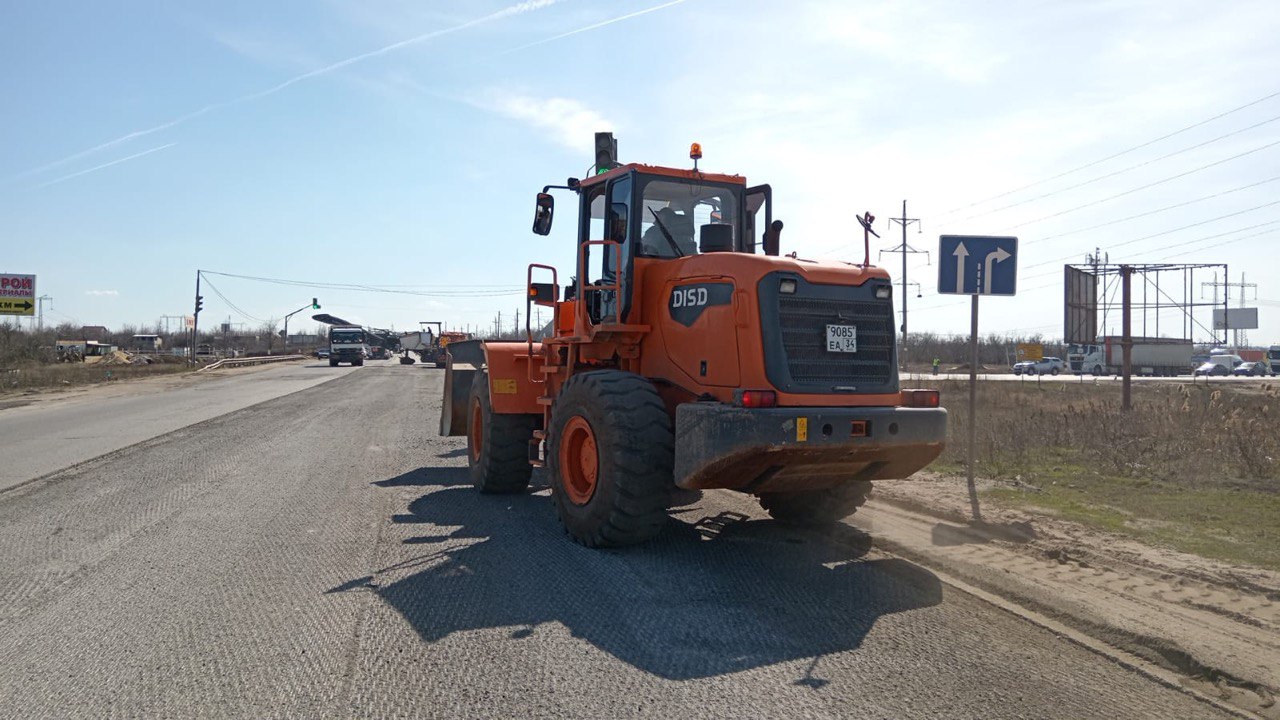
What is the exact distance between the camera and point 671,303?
731cm

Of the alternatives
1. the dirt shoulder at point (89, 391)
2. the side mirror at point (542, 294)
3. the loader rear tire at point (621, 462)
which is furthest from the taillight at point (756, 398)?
the dirt shoulder at point (89, 391)

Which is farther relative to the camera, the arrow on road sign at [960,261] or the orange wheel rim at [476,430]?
the orange wheel rim at [476,430]

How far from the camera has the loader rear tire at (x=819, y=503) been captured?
24.7 ft

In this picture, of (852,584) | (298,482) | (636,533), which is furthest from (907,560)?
(298,482)

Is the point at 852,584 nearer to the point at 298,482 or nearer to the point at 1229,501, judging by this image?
the point at 1229,501

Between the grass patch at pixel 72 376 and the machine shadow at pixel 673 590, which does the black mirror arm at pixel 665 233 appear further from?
the grass patch at pixel 72 376

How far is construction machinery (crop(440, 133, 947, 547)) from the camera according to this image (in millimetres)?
6211

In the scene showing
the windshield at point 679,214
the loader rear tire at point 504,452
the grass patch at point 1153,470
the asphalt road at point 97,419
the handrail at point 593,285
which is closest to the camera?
the grass patch at point 1153,470

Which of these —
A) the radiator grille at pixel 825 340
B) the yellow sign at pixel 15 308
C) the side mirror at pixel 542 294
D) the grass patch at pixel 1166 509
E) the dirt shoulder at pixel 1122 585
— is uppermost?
the yellow sign at pixel 15 308

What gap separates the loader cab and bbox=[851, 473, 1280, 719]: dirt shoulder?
287cm

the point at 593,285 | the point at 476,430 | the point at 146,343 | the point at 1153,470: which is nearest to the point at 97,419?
the point at 476,430

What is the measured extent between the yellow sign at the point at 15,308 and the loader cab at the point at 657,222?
5202 centimetres

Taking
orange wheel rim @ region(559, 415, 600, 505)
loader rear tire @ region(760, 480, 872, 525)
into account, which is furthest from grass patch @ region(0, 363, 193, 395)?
loader rear tire @ region(760, 480, 872, 525)

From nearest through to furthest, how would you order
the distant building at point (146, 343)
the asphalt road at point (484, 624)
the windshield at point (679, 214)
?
the asphalt road at point (484, 624) < the windshield at point (679, 214) < the distant building at point (146, 343)
